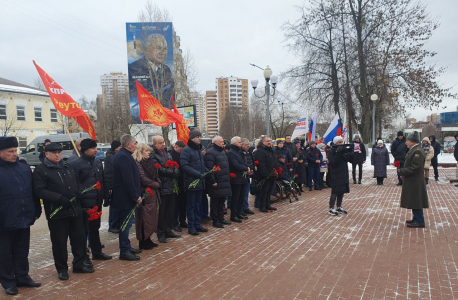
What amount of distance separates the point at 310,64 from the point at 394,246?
22.0 meters

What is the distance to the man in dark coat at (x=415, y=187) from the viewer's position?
6668 millimetres

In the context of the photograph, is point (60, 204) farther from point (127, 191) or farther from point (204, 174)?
point (204, 174)

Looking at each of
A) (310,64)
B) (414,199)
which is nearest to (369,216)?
(414,199)

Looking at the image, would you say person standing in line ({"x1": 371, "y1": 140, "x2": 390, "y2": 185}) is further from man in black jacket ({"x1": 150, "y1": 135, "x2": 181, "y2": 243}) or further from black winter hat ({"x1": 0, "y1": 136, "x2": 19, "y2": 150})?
black winter hat ({"x1": 0, "y1": 136, "x2": 19, "y2": 150})

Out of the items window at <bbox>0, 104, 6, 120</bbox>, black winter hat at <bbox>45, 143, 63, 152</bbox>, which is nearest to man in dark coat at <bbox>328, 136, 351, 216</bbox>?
black winter hat at <bbox>45, 143, 63, 152</bbox>

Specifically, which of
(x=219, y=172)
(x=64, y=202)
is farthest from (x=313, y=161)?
(x=64, y=202)

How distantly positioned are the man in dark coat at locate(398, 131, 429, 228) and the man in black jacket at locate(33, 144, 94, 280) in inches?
243

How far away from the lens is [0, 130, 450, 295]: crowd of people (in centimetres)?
418

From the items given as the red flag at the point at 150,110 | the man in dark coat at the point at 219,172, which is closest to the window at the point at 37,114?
the red flag at the point at 150,110

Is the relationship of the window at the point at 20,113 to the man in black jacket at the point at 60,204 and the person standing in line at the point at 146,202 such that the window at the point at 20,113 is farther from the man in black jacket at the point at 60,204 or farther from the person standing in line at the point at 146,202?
the man in black jacket at the point at 60,204

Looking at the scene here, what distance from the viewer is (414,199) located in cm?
668

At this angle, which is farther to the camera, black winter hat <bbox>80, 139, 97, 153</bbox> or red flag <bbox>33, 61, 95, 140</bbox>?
red flag <bbox>33, 61, 95, 140</bbox>

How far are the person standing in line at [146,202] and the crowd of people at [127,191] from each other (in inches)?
0.7

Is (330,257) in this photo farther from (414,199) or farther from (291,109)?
(291,109)
